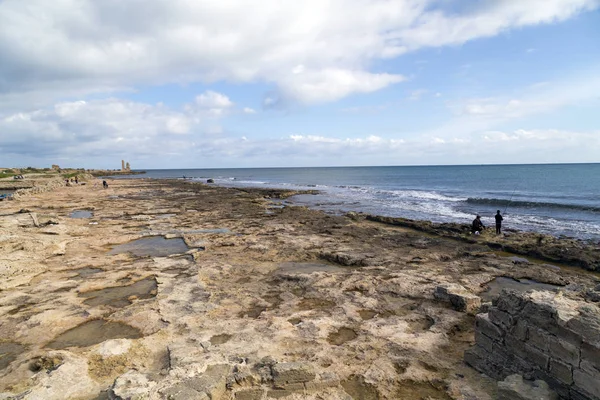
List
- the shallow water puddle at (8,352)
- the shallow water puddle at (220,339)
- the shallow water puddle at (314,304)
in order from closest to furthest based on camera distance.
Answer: the shallow water puddle at (8,352) < the shallow water puddle at (220,339) < the shallow water puddle at (314,304)

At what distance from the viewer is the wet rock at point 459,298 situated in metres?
9.01

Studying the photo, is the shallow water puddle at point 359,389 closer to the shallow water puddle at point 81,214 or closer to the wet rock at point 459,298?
the wet rock at point 459,298

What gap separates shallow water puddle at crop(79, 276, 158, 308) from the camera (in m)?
9.85

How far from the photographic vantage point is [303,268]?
13273mm

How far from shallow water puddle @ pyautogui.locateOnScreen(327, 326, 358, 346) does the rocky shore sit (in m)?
0.05

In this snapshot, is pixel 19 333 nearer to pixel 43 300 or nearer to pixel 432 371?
pixel 43 300

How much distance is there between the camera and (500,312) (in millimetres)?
6273

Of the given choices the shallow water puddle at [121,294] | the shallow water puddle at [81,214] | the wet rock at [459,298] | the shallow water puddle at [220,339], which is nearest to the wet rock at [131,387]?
the shallow water puddle at [220,339]

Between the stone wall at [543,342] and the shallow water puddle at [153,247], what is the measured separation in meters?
13.2

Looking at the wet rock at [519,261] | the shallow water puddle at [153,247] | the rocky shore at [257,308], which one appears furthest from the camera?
the shallow water puddle at [153,247]

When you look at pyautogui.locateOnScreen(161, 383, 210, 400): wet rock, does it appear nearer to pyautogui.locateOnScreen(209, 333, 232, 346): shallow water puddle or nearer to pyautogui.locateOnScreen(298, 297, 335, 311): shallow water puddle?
pyautogui.locateOnScreen(209, 333, 232, 346): shallow water puddle

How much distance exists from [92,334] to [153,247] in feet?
Answer: 29.5

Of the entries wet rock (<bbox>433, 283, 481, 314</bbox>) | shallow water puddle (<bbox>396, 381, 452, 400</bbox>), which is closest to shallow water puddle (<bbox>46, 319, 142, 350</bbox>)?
shallow water puddle (<bbox>396, 381, 452, 400</bbox>)

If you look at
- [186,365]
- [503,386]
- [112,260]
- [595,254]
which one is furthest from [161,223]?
[595,254]
